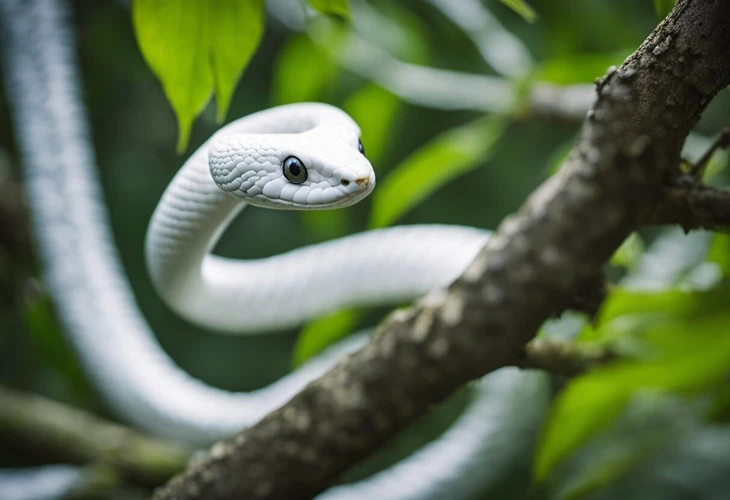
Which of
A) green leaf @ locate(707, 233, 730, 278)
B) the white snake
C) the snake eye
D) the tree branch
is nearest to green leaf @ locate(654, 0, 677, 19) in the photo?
green leaf @ locate(707, 233, 730, 278)

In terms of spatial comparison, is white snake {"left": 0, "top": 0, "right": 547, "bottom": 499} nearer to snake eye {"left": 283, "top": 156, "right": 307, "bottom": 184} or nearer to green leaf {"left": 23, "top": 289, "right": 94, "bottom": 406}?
green leaf {"left": 23, "top": 289, "right": 94, "bottom": 406}

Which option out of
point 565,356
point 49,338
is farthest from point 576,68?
point 49,338

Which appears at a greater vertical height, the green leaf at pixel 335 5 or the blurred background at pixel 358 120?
the blurred background at pixel 358 120

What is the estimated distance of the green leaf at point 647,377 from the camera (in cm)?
64

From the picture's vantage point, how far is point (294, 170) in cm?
60

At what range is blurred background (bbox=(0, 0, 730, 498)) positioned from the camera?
121 centimetres

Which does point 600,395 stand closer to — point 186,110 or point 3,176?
point 186,110

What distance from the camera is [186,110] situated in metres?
0.57

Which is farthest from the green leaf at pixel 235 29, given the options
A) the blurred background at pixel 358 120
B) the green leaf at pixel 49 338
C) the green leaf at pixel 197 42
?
the green leaf at pixel 49 338

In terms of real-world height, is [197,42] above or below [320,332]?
below

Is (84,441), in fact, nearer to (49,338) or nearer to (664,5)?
(49,338)

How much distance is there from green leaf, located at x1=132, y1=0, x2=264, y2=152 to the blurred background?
0.41 meters

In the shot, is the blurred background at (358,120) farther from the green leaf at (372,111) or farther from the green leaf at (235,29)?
the green leaf at (235,29)

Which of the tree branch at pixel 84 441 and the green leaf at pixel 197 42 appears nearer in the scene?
the green leaf at pixel 197 42
